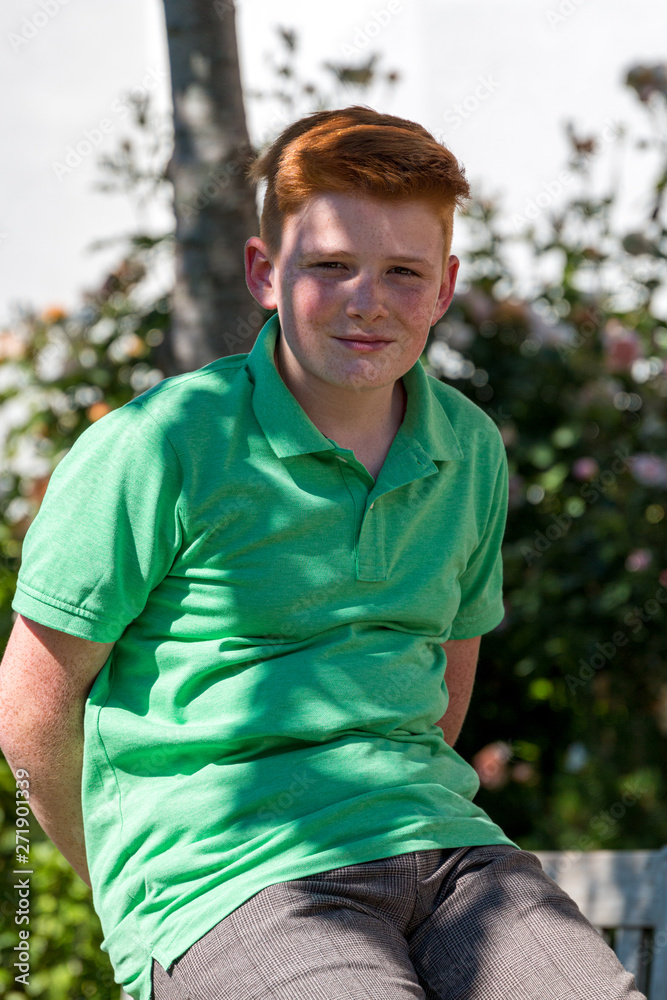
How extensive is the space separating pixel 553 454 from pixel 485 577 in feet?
4.51

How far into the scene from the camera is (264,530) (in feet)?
4.54

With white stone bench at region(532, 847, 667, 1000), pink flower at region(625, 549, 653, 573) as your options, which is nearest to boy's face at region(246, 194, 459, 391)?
white stone bench at region(532, 847, 667, 1000)

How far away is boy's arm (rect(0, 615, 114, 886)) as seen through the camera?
1376 mm

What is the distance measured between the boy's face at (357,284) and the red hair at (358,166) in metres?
0.02

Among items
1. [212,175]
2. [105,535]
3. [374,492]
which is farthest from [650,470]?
[105,535]

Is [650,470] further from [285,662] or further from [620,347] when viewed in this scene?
[285,662]

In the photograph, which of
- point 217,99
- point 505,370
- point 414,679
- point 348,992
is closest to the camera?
point 348,992

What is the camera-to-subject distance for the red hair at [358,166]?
137cm

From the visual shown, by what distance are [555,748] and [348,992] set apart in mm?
2217

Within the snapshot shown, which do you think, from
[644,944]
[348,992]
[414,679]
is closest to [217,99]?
[414,679]

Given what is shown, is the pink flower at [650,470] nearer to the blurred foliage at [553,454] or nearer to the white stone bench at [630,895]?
the blurred foliage at [553,454]

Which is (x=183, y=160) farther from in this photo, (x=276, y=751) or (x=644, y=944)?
(x=644, y=944)

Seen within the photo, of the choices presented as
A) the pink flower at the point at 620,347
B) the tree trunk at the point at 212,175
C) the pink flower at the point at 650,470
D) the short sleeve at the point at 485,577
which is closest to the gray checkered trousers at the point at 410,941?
the short sleeve at the point at 485,577

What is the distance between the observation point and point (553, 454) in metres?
3.03
